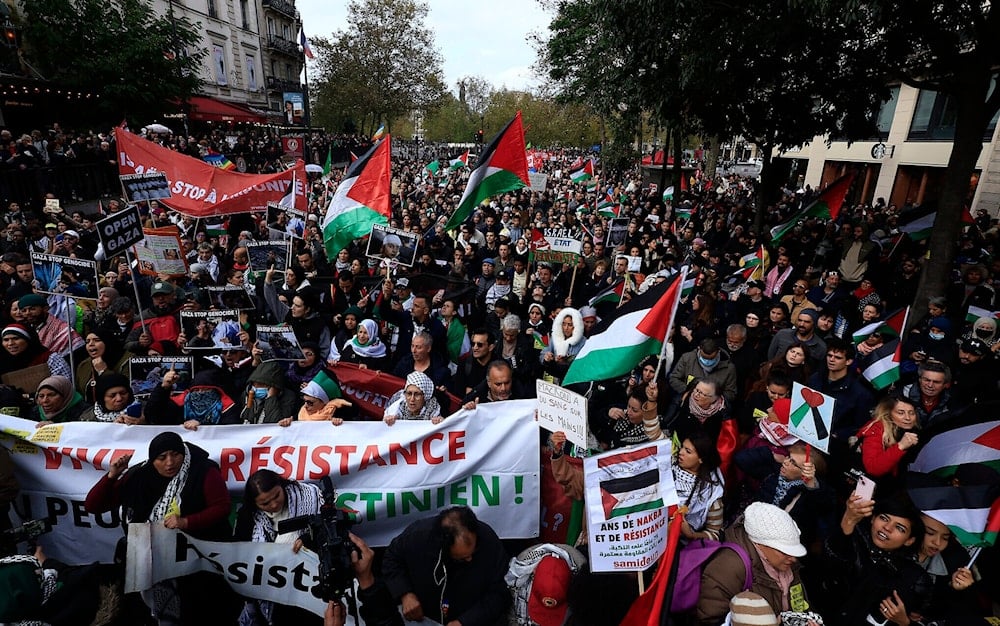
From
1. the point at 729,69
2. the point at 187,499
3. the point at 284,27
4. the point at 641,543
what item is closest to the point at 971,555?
the point at 641,543

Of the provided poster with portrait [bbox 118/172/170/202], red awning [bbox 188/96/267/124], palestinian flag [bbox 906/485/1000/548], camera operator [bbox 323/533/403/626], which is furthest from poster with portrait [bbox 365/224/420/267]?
red awning [bbox 188/96/267/124]

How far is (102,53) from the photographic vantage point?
18.3 metres

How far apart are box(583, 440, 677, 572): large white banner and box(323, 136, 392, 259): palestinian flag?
6291 millimetres

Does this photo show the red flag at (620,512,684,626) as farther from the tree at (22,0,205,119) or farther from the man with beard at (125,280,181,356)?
the tree at (22,0,205,119)

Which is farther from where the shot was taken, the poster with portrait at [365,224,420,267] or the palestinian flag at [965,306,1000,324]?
the poster with portrait at [365,224,420,267]

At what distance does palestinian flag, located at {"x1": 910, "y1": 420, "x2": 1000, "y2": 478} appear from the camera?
357cm

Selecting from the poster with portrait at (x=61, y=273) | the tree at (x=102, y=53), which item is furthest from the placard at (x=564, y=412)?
the tree at (x=102, y=53)

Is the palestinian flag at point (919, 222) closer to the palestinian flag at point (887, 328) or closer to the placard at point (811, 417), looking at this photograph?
the palestinian flag at point (887, 328)

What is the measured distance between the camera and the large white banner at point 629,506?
2.98m

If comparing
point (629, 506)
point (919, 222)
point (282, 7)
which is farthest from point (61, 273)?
point (282, 7)

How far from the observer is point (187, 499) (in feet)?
11.2

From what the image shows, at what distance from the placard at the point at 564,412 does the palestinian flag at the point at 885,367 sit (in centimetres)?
346

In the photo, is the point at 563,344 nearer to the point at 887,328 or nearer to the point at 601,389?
the point at 601,389

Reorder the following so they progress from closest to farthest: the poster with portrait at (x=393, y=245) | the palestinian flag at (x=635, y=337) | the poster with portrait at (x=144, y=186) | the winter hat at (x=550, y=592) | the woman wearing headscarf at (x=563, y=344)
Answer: the winter hat at (x=550, y=592), the palestinian flag at (x=635, y=337), the woman wearing headscarf at (x=563, y=344), the poster with portrait at (x=393, y=245), the poster with portrait at (x=144, y=186)
